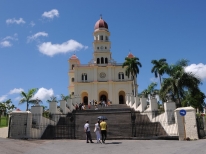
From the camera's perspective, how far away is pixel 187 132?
13648mm

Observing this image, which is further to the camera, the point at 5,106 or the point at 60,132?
the point at 5,106

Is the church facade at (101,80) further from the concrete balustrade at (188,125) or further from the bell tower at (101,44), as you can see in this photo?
the concrete balustrade at (188,125)

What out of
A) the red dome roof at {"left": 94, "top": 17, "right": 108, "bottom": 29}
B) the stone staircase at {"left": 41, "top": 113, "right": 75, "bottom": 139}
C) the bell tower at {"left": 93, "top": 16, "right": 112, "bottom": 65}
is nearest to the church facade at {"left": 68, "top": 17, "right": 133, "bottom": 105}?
the bell tower at {"left": 93, "top": 16, "right": 112, "bottom": 65}

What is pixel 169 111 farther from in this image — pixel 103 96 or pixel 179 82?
pixel 103 96

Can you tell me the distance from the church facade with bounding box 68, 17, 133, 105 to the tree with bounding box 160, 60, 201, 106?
69.1 ft

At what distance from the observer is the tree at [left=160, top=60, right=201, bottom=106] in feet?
85.3

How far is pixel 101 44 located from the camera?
53156 mm

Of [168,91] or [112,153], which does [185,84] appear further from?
[112,153]

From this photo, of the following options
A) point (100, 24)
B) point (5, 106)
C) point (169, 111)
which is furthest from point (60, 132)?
point (100, 24)

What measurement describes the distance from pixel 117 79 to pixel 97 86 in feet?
14.9

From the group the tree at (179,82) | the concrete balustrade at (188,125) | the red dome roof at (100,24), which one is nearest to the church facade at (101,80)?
the red dome roof at (100,24)

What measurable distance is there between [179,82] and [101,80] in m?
25.1

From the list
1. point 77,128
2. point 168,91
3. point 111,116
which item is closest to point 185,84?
point 168,91

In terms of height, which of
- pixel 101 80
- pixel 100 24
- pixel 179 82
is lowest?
pixel 179 82
